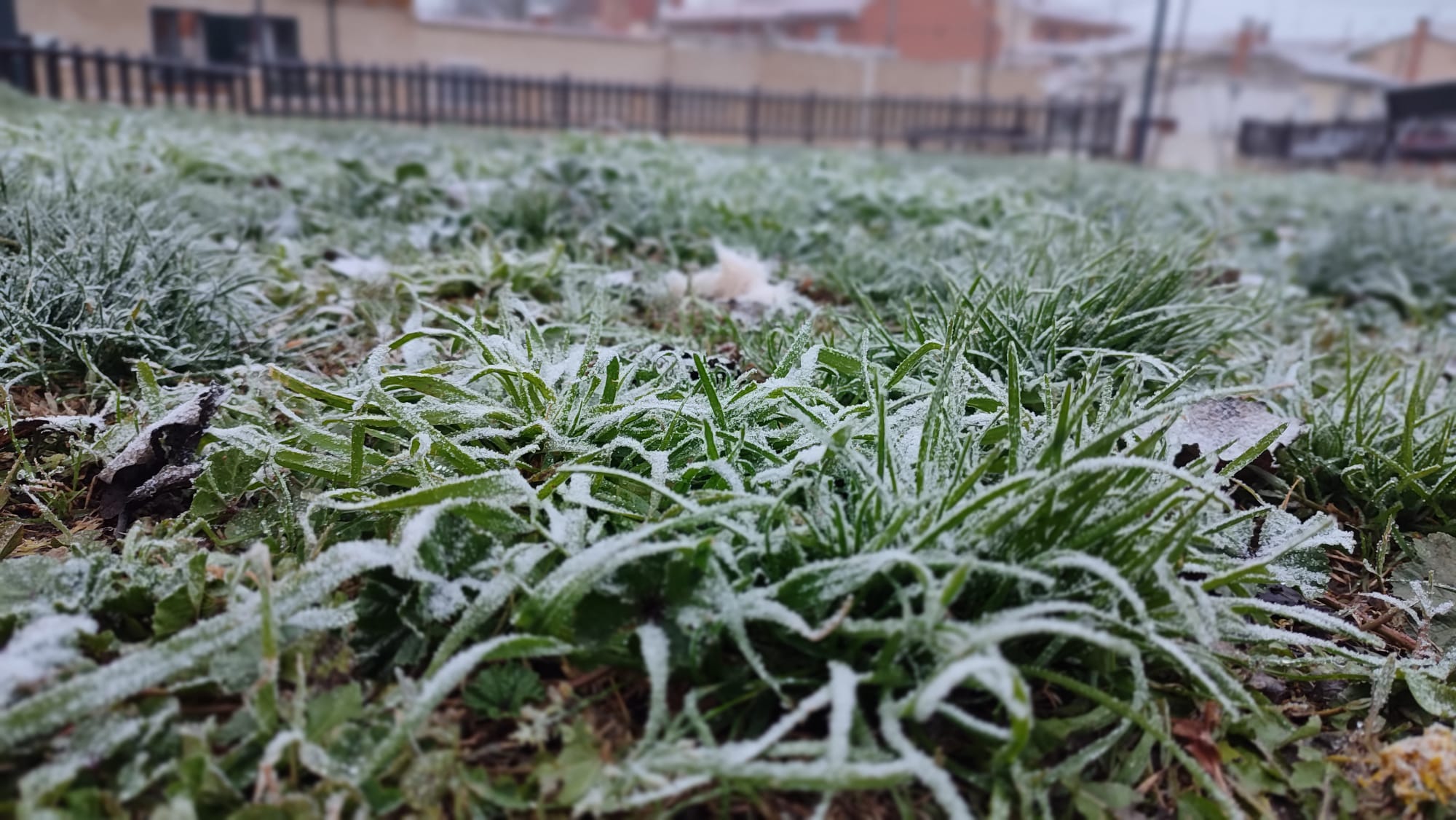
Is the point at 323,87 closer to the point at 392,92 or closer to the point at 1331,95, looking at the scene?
the point at 392,92

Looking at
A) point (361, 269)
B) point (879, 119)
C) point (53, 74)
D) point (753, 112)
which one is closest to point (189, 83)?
point (53, 74)

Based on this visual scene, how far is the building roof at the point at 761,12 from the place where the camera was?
44250 millimetres

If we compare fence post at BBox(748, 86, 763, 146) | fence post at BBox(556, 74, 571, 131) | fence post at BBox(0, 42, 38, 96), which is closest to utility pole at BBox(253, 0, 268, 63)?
fence post at BBox(556, 74, 571, 131)

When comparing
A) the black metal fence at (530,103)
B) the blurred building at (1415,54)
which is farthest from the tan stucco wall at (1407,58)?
the black metal fence at (530,103)

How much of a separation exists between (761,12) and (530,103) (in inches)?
1458

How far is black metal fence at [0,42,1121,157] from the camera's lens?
1045 cm

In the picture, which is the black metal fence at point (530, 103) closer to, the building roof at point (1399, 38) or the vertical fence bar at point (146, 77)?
the vertical fence bar at point (146, 77)

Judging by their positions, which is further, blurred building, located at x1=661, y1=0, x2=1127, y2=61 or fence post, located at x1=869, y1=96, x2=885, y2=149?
blurred building, located at x1=661, y1=0, x2=1127, y2=61

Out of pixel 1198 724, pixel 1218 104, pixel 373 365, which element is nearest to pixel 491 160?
pixel 373 365

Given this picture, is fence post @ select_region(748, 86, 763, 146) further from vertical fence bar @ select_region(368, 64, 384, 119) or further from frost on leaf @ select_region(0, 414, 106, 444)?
frost on leaf @ select_region(0, 414, 106, 444)

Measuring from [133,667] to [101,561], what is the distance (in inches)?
9.0

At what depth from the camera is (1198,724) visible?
89cm

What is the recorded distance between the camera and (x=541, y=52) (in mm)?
27953

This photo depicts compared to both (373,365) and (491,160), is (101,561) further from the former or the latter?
(491,160)
